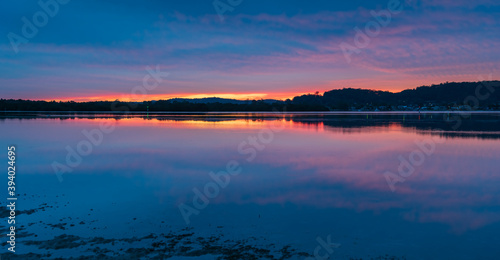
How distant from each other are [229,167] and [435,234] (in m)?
8.28

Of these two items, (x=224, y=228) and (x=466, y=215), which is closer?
(x=224, y=228)

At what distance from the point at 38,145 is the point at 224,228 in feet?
60.0

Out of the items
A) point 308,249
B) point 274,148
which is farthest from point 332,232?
point 274,148

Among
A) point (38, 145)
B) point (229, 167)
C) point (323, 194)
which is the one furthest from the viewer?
point (38, 145)

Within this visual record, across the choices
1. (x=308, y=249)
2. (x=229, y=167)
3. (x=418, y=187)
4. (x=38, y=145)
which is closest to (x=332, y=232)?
(x=308, y=249)

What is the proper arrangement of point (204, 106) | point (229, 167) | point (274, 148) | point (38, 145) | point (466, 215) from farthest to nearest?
point (204, 106) < point (38, 145) < point (274, 148) < point (229, 167) < point (466, 215)

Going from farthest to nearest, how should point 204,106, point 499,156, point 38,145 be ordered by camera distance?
point 204,106 → point 38,145 → point 499,156

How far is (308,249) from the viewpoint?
6.28m

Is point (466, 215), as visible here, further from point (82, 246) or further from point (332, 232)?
point (82, 246)

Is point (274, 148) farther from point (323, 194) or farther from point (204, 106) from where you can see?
point (204, 106)

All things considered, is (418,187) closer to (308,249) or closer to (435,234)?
(435,234)

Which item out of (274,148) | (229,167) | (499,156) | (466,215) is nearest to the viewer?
(466,215)

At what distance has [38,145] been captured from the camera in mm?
21484

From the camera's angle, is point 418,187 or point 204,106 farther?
point 204,106
